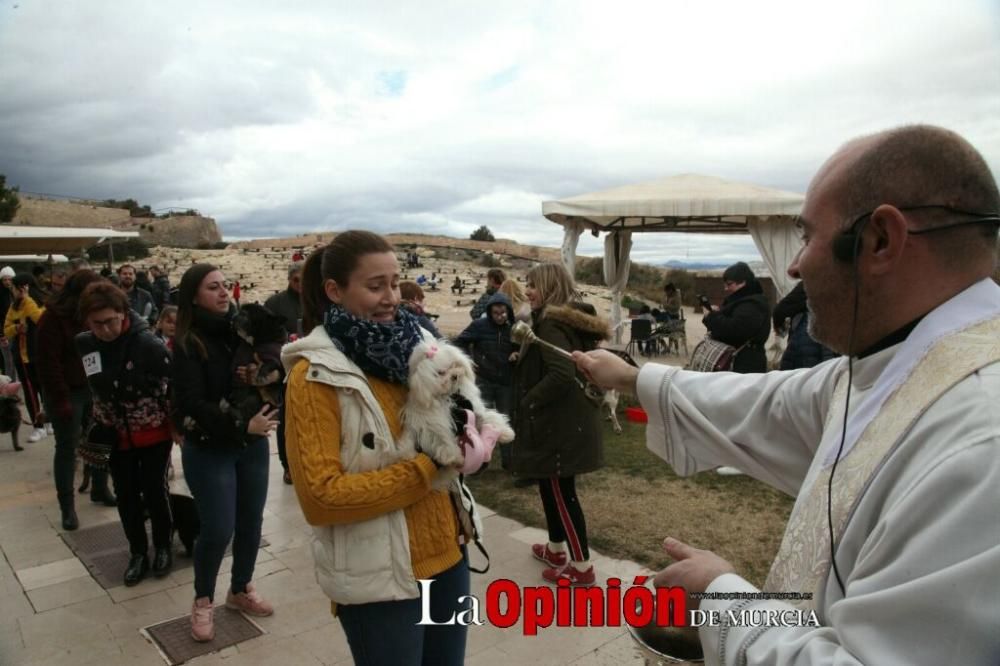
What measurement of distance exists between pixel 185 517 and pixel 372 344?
3.31 m

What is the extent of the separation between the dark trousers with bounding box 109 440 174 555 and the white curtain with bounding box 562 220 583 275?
745 cm

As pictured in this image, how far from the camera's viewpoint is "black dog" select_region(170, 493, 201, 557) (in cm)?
436

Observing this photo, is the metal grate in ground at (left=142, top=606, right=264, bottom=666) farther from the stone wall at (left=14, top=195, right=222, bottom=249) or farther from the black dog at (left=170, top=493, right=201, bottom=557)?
the stone wall at (left=14, top=195, right=222, bottom=249)

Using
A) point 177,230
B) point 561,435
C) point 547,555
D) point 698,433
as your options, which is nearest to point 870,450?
point 698,433

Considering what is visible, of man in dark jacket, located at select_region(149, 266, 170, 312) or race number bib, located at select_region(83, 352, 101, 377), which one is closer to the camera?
race number bib, located at select_region(83, 352, 101, 377)

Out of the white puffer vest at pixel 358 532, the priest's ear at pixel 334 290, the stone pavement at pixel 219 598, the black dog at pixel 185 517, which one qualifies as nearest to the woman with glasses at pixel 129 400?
the black dog at pixel 185 517

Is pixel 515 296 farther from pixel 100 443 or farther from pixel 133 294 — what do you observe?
pixel 133 294

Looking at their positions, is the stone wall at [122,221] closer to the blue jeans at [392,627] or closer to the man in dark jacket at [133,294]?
the man in dark jacket at [133,294]

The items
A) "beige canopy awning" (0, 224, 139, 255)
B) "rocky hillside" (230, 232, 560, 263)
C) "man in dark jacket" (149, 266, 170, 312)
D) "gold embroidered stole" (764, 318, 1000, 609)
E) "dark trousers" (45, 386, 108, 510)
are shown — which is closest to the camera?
"gold embroidered stole" (764, 318, 1000, 609)

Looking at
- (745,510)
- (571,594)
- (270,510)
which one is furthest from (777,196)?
(270,510)

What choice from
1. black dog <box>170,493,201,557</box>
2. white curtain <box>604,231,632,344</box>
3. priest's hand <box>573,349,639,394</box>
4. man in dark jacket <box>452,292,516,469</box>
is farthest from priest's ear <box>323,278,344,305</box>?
white curtain <box>604,231,632,344</box>

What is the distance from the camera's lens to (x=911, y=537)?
0.90m

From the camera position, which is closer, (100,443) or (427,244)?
(100,443)

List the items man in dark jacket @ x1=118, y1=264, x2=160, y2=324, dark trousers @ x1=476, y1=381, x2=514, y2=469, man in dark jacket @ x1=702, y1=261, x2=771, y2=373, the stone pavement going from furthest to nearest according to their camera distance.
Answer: man in dark jacket @ x1=118, y1=264, x2=160, y2=324
dark trousers @ x1=476, y1=381, x2=514, y2=469
man in dark jacket @ x1=702, y1=261, x2=771, y2=373
the stone pavement
